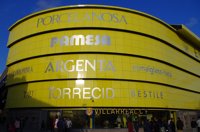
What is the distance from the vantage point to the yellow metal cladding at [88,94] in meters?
30.0

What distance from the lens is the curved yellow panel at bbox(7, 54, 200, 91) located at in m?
30.8

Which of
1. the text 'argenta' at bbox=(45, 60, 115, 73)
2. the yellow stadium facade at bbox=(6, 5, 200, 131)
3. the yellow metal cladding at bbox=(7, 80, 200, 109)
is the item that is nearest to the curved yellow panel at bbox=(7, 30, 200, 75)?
the yellow stadium facade at bbox=(6, 5, 200, 131)

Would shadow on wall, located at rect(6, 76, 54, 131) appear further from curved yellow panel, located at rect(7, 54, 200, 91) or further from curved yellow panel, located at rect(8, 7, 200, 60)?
curved yellow panel, located at rect(8, 7, 200, 60)

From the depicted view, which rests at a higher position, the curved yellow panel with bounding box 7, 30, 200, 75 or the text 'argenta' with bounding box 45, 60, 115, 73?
the curved yellow panel with bounding box 7, 30, 200, 75

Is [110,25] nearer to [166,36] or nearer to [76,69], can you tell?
[76,69]

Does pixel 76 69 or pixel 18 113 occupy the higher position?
pixel 76 69

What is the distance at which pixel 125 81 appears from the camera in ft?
104

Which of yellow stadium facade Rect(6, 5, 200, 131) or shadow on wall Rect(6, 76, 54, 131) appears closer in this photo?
yellow stadium facade Rect(6, 5, 200, 131)

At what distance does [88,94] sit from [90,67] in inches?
140

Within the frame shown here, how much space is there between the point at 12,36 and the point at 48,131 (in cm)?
1909

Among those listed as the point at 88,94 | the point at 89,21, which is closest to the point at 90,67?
the point at 88,94

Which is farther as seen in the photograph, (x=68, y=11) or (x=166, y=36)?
(x=166, y=36)

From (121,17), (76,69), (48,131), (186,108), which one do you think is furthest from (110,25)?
(186,108)

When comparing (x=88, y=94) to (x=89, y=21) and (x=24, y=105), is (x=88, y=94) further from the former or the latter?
(x=89, y=21)
